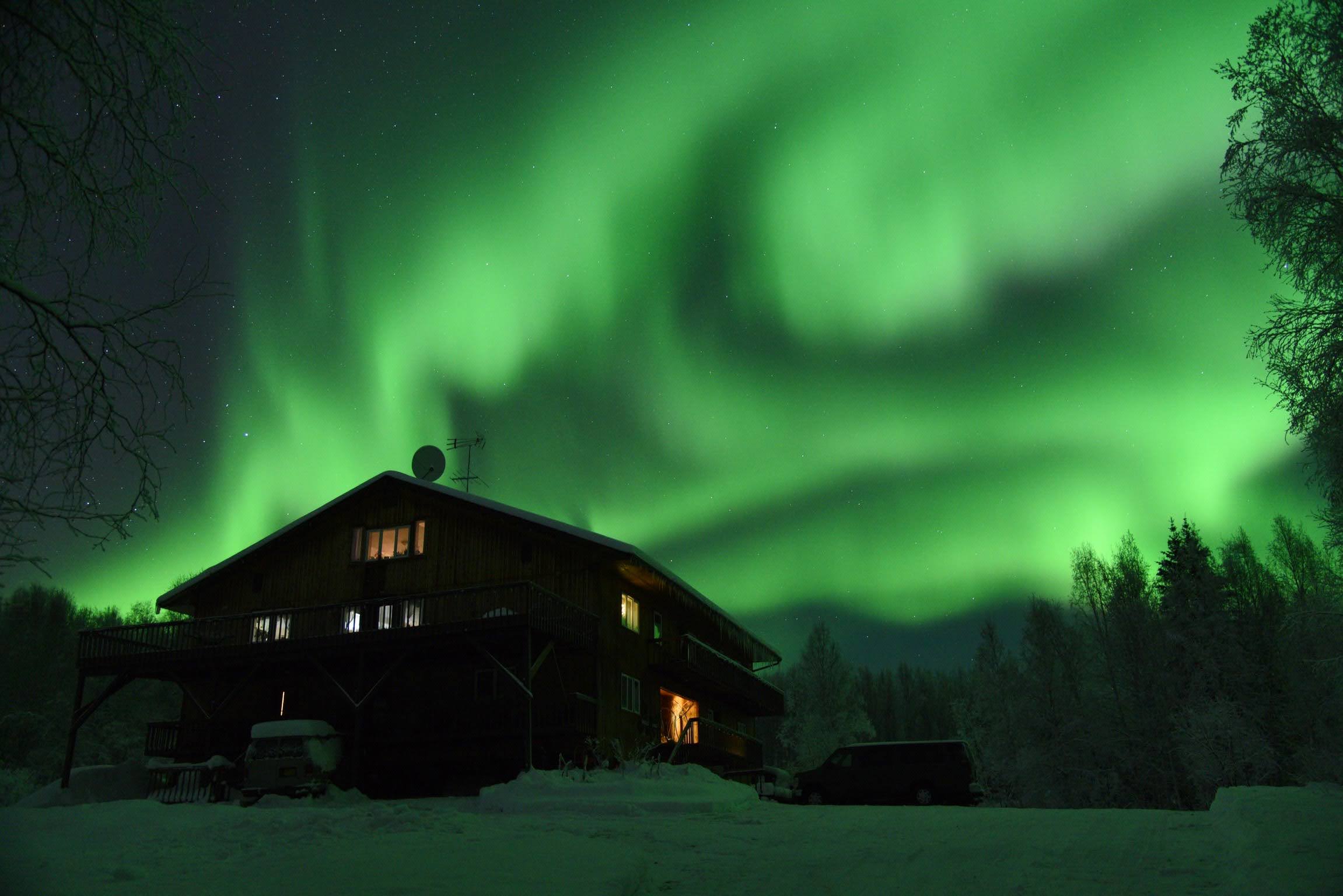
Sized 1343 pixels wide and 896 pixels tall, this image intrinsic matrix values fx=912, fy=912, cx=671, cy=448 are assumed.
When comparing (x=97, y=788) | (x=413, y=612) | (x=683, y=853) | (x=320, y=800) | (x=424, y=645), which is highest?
(x=413, y=612)

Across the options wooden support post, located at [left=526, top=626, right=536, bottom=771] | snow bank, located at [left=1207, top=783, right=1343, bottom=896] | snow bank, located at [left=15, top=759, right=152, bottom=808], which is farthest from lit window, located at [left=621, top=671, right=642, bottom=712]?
snow bank, located at [left=1207, top=783, right=1343, bottom=896]

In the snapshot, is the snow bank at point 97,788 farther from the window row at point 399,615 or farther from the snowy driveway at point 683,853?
the snowy driveway at point 683,853

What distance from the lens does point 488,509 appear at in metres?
29.6

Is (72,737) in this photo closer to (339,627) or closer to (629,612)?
(339,627)

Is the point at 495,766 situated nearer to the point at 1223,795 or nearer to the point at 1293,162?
the point at 1223,795

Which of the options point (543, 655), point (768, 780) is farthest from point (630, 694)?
point (768, 780)

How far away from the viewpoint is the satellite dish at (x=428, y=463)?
33.5 m

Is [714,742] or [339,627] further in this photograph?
[714,742]

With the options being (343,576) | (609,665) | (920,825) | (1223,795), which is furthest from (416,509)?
(1223,795)

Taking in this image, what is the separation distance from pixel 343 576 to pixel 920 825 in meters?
23.1

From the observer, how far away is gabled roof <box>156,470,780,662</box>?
27891mm

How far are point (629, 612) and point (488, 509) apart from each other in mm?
6146

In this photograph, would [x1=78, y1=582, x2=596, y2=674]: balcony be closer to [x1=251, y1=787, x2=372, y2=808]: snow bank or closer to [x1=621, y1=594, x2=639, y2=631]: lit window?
[x1=621, y1=594, x2=639, y2=631]: lit window

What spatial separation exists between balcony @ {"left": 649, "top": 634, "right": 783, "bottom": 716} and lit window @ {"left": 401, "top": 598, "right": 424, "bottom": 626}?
852 cm
